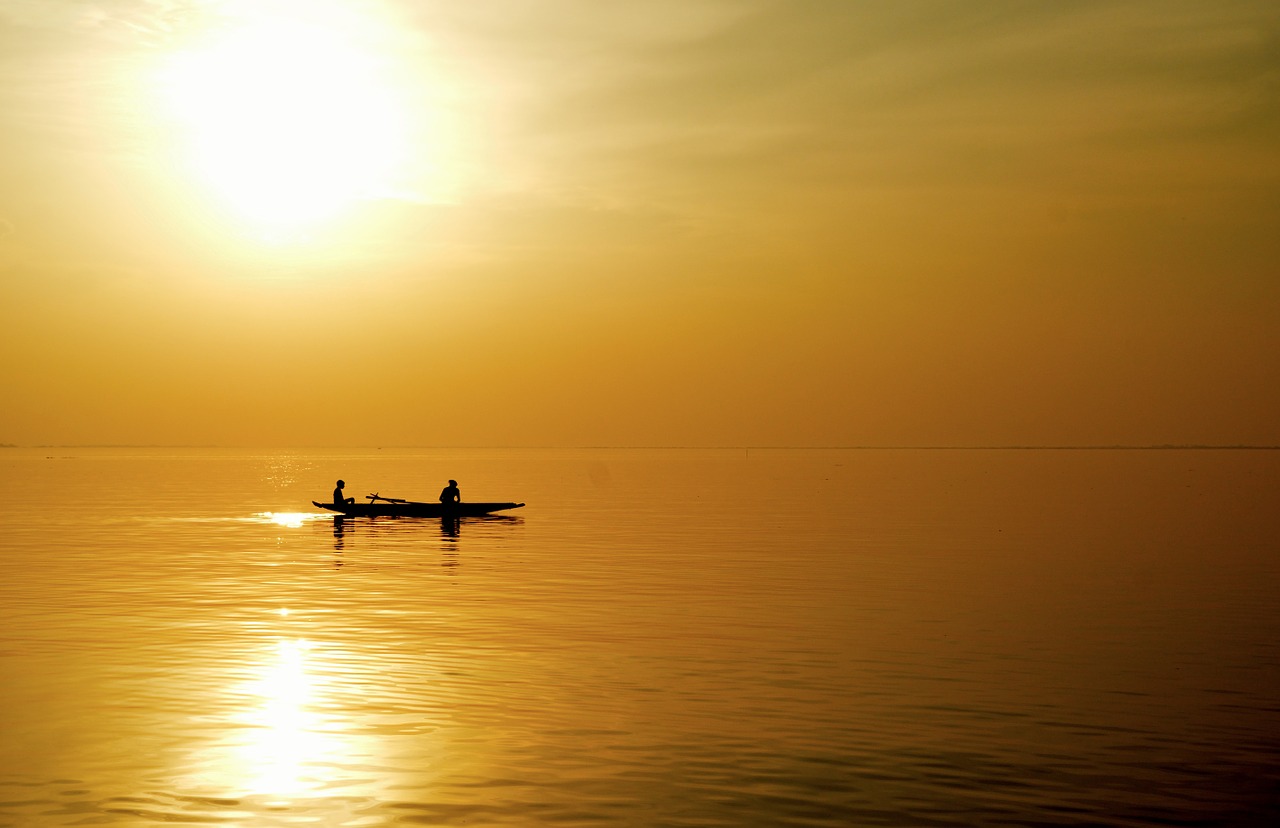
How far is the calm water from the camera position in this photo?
17531 mm

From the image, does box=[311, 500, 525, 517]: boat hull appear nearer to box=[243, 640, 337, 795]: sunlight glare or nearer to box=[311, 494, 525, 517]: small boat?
box=[311, 494, 525, 517]: small boat

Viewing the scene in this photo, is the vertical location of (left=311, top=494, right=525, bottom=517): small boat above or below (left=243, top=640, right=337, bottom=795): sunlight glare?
above

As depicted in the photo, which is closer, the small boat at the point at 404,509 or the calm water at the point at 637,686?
the calm water at the point at 637,686

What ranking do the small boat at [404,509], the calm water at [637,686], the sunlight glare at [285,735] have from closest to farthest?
the calm water at [637,686]
the sunlight glare at [285,735]
the small boat at [404,509]

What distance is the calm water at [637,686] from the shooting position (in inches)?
690

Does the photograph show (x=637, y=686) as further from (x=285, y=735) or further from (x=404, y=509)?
(x=404, y=509)

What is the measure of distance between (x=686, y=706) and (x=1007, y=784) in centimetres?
693

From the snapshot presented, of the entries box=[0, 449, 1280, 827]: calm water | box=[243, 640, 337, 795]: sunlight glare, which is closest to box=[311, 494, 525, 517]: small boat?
box=[0, 449, 1280, 827]: calm water

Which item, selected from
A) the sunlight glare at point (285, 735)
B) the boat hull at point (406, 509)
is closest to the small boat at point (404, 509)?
the boat hull at point (406, 509)

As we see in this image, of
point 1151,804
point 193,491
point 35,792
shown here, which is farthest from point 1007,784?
point 193,491

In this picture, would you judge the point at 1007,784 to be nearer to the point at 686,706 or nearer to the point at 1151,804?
the point at 1151,804

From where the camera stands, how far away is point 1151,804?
17.3 m

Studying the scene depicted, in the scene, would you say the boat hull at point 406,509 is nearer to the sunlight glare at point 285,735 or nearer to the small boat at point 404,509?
the small boat at point 404,509

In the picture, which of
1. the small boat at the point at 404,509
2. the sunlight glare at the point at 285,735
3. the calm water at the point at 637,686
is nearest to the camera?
the calm water at the point at 637,686
